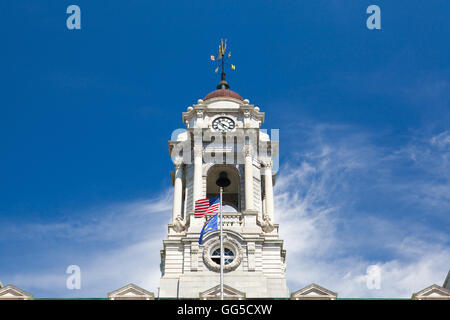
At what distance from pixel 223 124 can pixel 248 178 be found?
693 cm

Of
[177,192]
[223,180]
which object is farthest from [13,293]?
[223,180]

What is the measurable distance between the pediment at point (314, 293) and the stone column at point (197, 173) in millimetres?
14661

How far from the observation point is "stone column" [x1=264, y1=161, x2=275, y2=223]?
5537 cm

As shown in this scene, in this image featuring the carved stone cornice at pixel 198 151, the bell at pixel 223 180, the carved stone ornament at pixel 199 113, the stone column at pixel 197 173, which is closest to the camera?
the stone column at pixel 197 173

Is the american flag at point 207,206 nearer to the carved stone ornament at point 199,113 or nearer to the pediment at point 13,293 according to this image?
the carved stone ornament at point 199,113

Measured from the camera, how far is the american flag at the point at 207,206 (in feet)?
146

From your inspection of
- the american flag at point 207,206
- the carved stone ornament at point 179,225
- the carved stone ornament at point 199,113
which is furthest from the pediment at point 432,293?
the carved stone ornament at point 199,113

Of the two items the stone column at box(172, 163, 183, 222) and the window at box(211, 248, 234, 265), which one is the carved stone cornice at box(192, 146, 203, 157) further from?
the window at box(211, 248, 234, 265)

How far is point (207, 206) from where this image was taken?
4603cm

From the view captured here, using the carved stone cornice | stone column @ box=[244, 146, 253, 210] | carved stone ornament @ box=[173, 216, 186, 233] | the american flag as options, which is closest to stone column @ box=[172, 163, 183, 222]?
carved stone ornament @ box=[173, 216, 186, 233]

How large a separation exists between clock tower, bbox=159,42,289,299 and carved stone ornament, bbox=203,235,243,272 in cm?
9
